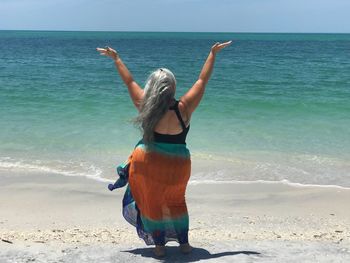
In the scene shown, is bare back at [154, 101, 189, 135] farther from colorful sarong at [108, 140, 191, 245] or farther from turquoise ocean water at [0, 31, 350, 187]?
turquoise ocean water at [0, 31, 350, 187]

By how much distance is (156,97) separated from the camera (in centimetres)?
370

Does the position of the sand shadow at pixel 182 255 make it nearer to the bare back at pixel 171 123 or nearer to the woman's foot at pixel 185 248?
the woman's foot at pixel 185 248

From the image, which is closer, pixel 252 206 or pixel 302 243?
pixel 302 243

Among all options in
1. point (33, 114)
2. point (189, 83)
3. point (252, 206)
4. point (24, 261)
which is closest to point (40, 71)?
point (189, 83)

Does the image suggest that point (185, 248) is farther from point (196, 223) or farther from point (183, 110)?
point (196, 223)

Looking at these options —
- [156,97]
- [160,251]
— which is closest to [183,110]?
[156,97]

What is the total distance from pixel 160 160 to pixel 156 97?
0.48 meters

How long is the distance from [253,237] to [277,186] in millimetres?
2269

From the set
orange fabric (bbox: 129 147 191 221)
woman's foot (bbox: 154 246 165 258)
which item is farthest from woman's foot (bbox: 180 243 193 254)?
orange fabric (bbox: 129 147 191 221)

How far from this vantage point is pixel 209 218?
6.10 meters

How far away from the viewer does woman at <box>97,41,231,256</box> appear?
3.74m

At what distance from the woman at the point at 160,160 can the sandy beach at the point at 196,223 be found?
257mm

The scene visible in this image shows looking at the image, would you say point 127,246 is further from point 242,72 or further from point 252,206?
point 242,72

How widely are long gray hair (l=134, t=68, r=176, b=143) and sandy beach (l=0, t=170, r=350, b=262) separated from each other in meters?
1.10
